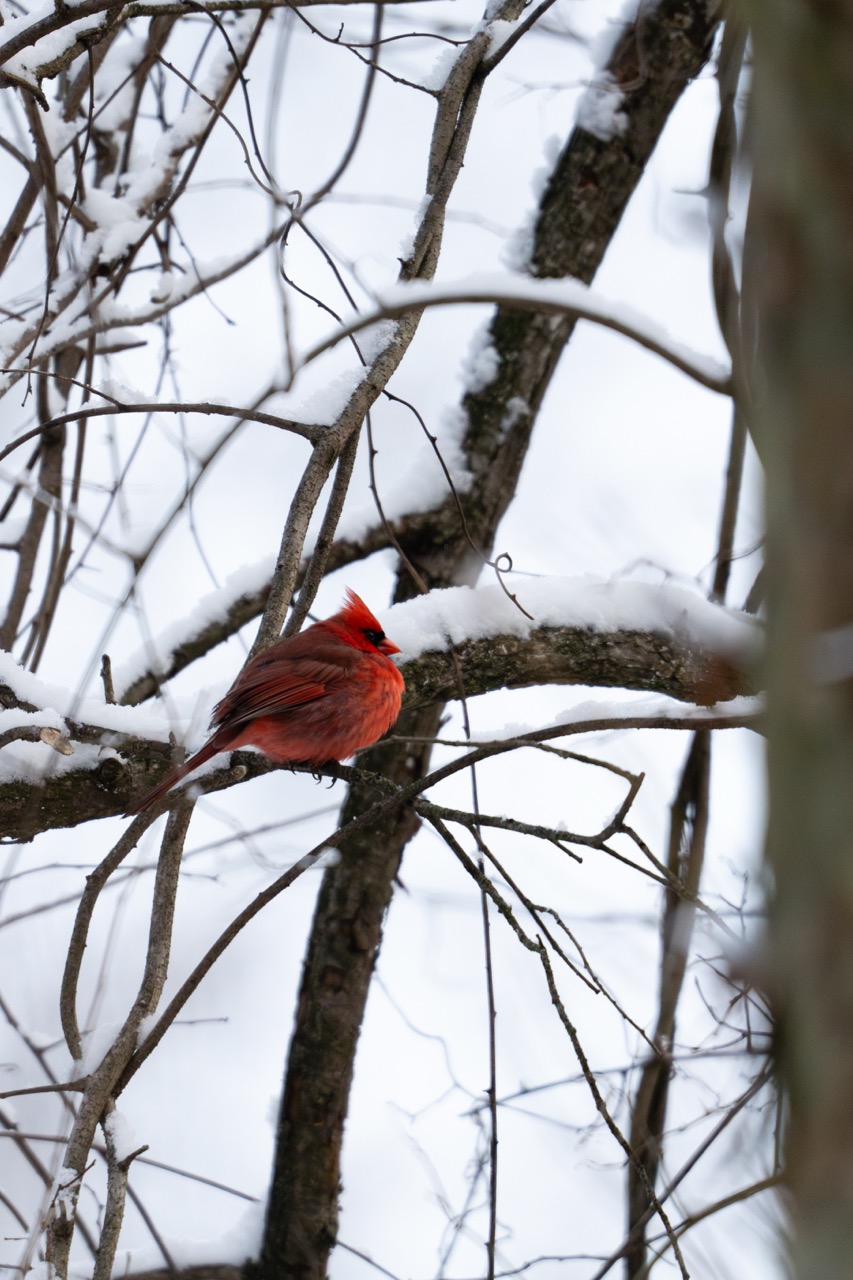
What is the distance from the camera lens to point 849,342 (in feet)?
2.12

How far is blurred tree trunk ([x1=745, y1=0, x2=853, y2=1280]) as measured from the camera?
0.61 metres

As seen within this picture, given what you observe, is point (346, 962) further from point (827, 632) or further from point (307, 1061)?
point (827, 632)

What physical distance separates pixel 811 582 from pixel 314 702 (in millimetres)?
3389

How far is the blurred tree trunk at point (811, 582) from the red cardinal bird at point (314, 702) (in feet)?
9.47

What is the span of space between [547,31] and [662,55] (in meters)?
0.89

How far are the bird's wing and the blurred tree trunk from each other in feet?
9.24

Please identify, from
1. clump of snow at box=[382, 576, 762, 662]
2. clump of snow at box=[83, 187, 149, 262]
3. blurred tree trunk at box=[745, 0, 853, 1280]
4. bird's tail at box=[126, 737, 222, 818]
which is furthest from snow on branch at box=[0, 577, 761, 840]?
blurred tree trunk at box=[745, 0, 853, 1280]

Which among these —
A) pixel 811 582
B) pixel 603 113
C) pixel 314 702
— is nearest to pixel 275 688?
pixel 314 702

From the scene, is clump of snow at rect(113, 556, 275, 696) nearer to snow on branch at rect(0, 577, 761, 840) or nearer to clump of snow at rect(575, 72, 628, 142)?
snow on branch at rect(0, 577, 761, 840)

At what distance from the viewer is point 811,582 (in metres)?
0.64

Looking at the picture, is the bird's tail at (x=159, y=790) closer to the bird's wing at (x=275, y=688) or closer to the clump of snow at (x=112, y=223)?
the bird's wing at (x=275, y=688)

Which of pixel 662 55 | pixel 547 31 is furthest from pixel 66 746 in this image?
pixel 662 55

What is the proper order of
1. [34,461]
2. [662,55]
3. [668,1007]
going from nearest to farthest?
[668,1007]
[34,461]
[662,55]

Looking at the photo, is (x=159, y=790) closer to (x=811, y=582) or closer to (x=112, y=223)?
(x=112, y=223)
